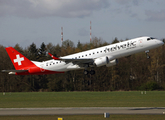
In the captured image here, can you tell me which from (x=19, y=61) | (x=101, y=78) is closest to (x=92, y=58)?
(x=19, y=61)

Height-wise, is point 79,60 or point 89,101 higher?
point 79,60

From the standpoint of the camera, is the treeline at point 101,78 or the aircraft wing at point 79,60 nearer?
the aircraft wing at point 79,60

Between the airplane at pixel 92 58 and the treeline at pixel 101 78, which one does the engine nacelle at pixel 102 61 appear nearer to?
the airplane at pixel 92 58

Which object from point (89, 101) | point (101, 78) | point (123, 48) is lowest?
point (89, 101)

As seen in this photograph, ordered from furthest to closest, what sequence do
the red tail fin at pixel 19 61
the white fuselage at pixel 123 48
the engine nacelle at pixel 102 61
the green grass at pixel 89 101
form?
the red tail fin at pixel 19 61
the engine nacelle at pixel 102 61
the white fuselage at pixel 123 48
the green grass at pixel 89 101

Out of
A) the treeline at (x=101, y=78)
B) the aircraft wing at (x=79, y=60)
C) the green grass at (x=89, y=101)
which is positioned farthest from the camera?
the treeline at (x=101, y=78)

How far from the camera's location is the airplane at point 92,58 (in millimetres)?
44406

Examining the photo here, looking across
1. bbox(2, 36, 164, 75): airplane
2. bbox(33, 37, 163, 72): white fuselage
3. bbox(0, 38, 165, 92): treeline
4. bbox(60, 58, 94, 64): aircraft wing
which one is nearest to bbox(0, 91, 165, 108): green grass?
bbox(2, 36, 164, 75): airplane

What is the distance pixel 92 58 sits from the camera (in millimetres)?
46719

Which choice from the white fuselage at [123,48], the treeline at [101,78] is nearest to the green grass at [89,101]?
the white fuselage at [123,48]

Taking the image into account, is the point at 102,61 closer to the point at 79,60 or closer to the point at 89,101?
the point at 79,60

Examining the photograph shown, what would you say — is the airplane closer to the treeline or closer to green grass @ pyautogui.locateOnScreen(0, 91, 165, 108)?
green grass @ pyautogui.locateOnScreen(0, 91, 165, 108)

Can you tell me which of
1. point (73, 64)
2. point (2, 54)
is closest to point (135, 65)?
point (2, 54)

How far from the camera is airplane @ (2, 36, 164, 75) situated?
1748 inches
